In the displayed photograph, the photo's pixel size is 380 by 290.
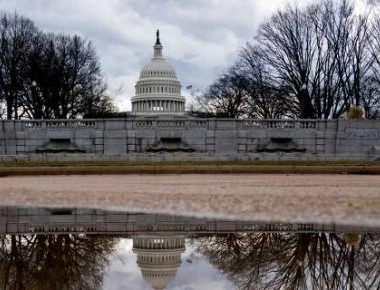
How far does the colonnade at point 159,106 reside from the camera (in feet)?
396

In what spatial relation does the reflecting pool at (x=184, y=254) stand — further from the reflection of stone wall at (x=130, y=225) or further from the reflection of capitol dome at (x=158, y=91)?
the reflection of capitol dome at (x=158, y=91)

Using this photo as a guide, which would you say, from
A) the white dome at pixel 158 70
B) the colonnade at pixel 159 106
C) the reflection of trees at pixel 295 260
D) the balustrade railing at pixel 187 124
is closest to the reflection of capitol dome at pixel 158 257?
the reflection of trees at pixel 295 260

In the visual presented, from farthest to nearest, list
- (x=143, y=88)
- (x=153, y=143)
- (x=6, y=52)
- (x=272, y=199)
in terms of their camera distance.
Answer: (x=143, y=88) < (x=6, y=52) < (x=153, y=143) < (x=272, y=199)

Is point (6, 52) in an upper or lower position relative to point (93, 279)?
upper

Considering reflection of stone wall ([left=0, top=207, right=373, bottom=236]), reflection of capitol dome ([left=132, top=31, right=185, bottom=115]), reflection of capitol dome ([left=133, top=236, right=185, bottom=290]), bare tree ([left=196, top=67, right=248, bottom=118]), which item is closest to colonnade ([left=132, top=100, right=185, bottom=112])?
reflection of capitol dome ([left=132, top=31, right=185, bottom=115])

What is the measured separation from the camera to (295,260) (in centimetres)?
601

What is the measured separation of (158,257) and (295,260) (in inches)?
56.1

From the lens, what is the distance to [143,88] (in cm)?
12506

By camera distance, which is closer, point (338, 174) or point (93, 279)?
point (93, 279)

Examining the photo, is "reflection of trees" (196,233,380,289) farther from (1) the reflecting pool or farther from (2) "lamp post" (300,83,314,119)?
(2) "lamp post" (300,83,314,119)

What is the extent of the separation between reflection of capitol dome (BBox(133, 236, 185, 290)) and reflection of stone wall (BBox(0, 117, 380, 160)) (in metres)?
31.9

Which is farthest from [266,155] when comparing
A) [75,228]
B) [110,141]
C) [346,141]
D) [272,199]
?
[75,228]

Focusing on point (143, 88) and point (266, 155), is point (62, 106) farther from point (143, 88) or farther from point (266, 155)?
point (143, 88)

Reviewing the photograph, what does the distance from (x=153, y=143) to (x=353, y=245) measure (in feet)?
108
